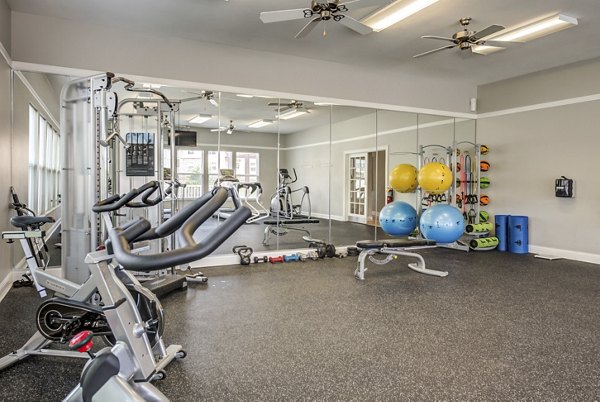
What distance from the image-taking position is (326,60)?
238 inches

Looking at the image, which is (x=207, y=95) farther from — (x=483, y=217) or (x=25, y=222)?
(x=483, y=217)

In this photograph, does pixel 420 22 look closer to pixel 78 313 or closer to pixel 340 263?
pixel 340 263

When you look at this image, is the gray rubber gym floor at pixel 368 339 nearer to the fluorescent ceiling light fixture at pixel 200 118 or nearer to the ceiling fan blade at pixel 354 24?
the fluorescent ceiling light fixture at pixel 200 118

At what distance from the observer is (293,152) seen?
6977mm

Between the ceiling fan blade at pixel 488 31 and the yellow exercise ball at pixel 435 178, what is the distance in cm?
208

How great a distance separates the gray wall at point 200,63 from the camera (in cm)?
447

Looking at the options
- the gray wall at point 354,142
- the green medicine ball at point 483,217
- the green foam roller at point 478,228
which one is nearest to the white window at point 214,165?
the gray wall at point 354,142

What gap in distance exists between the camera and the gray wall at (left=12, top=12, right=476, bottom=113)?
176 inches

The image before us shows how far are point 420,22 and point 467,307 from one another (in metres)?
3.31

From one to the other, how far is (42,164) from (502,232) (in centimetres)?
756

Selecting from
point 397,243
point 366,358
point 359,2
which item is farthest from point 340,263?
point 359,2

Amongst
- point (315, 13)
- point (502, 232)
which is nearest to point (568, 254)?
point (502, 232)

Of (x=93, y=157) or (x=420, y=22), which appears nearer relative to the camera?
(x=93, y=157)

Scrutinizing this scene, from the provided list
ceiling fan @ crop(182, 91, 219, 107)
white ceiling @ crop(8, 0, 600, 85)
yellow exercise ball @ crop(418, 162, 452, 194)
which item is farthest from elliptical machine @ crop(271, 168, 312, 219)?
yellow exercise ball @ crop(418, 162, 452, 194)
